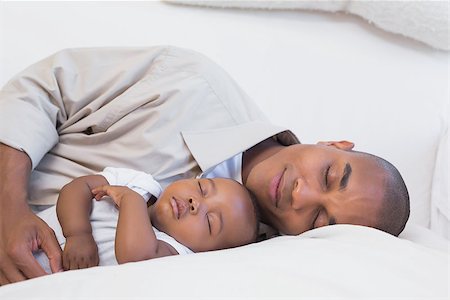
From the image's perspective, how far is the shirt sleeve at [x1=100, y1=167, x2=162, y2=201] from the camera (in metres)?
1.04

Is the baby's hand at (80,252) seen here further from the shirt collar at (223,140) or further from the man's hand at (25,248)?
the shirt collar at (223,140)

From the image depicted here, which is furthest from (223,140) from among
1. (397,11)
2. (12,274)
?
(397,11)

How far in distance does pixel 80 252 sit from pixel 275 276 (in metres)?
0.34

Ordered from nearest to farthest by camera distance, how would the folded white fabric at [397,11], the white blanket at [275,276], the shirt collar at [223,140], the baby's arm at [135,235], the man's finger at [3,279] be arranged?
the white blanket at [275,276], the baby's arm at [135,235], the man's finger at [3,279], the shirt collar at [223,140], the folded white fabric at [397,11]

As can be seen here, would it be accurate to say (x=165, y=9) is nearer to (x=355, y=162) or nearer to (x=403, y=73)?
(x=403, y=73)

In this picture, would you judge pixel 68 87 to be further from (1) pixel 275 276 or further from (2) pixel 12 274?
(1) pixel 275 276

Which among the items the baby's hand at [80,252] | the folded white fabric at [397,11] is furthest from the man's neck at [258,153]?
the folded white fabric at [397,11]

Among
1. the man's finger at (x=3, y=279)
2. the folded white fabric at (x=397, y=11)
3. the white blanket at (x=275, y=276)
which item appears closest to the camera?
the white blanket at (x=275, y=276)

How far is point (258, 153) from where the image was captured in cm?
123

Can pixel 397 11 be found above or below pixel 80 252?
above

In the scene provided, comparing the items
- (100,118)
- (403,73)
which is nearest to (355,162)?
(100,118)

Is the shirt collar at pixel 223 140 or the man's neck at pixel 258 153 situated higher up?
the shirt collar at pixel 223 140

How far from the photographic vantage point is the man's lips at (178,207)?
0.99 metres

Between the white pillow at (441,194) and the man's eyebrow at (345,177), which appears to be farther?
the white pillow at (441,194)
